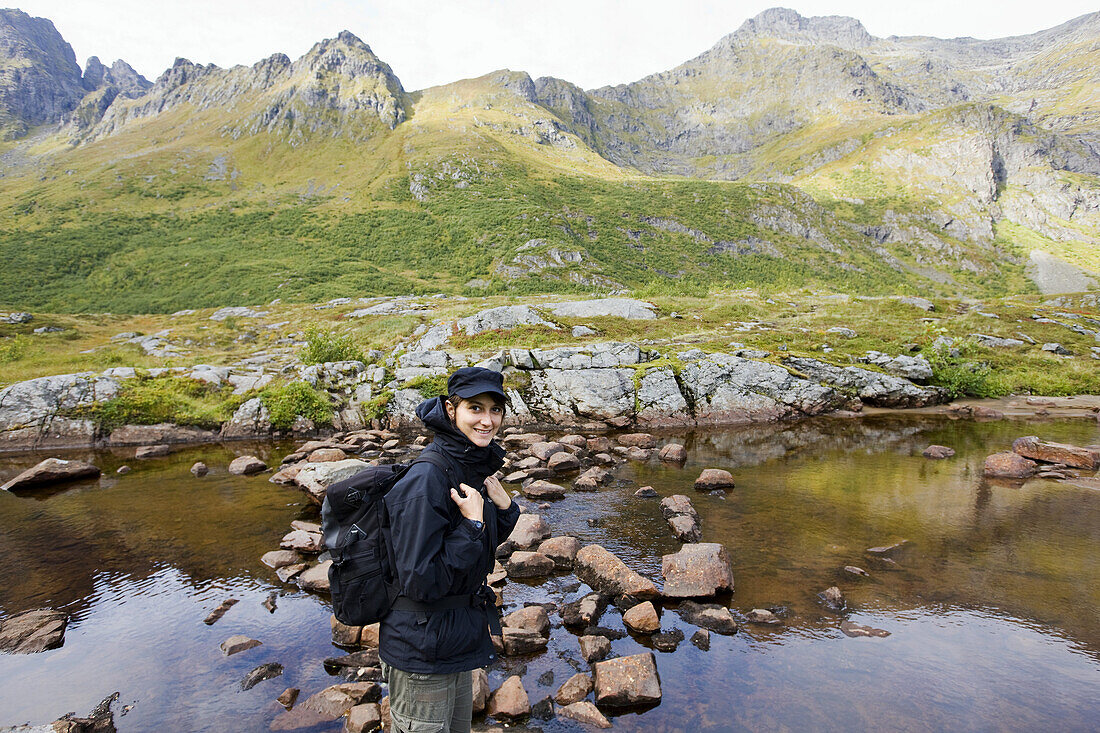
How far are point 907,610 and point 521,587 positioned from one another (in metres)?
7.20

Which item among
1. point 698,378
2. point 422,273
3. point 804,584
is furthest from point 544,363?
point 422,273

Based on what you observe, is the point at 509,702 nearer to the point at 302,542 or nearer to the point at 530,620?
the point at 530,620

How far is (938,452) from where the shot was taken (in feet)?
59.3

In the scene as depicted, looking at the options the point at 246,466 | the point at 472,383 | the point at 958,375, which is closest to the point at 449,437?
the point at 472,383

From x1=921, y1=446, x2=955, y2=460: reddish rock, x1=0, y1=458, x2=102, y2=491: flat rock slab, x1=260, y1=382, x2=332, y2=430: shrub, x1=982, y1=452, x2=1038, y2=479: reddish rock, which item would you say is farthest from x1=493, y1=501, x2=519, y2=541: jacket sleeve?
x1=260, y1=382, x2=332, y2=430: shrub

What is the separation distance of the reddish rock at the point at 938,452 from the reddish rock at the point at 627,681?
17.0 meters

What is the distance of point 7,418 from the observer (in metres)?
21.0

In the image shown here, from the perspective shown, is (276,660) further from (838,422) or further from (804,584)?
(838,422)

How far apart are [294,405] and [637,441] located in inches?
659

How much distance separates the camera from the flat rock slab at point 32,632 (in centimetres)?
792

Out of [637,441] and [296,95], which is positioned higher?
[296,95]

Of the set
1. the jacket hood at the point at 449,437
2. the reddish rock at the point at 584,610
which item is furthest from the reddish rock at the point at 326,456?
the jacket hood at the point at 449,437

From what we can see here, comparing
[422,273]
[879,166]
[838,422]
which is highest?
[879,166]

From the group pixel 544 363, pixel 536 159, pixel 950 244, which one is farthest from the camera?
pixel 536 159
